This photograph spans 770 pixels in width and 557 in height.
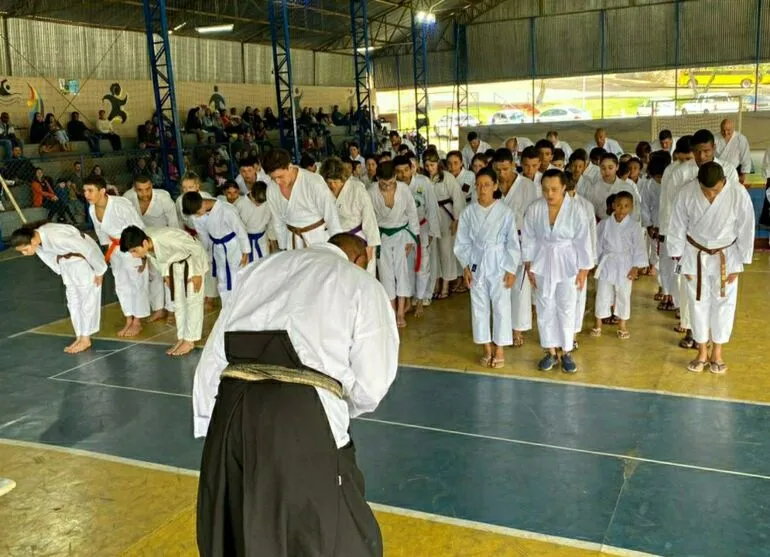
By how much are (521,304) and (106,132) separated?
1425 cm

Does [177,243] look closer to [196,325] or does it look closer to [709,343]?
[196,325]

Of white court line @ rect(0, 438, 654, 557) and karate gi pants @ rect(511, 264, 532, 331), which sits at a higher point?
karate gi pants @ rect(511, 264, 532, 331)

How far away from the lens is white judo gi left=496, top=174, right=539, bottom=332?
6.57 meters

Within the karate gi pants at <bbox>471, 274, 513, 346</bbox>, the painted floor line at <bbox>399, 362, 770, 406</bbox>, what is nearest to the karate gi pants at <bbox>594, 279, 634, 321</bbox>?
the karate gi pants at <bbox>471, 274, 513, 346</bbox>

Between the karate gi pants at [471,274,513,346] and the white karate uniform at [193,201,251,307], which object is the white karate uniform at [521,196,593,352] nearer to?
the karate gi pants at [471,274,513,346]

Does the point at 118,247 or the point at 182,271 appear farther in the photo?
the point at 118,247

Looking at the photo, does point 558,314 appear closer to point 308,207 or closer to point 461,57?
point 308,207

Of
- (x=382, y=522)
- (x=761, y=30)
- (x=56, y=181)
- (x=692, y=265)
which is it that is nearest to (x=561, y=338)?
(x=692, y=265)

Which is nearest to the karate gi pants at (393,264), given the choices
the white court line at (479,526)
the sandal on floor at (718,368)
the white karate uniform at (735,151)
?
the sandal on floor at (718,368)

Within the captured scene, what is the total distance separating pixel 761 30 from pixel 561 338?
68.7ft

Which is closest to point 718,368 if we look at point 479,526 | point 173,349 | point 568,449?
point 568,449

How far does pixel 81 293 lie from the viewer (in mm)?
6848

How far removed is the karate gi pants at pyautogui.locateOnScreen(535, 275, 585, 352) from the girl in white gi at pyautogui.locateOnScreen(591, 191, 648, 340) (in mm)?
1049

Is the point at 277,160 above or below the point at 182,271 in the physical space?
above
